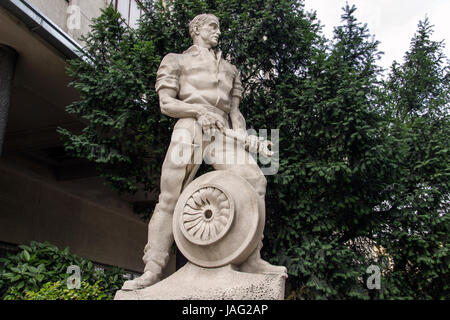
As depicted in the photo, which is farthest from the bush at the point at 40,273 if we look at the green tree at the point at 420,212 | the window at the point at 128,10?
the window at the point at 128,10

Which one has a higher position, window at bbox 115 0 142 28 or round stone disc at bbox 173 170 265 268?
window at bbox 115 0 142 28

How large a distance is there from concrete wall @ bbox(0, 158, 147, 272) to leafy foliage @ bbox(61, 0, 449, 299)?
5165 millimetres

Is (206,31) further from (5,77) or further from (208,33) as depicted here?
(5,77)

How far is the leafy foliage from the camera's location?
6.50m

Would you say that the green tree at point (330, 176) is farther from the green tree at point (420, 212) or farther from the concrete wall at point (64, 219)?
the concrete wall at point (64, 219)

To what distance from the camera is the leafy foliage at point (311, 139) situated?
256 inches

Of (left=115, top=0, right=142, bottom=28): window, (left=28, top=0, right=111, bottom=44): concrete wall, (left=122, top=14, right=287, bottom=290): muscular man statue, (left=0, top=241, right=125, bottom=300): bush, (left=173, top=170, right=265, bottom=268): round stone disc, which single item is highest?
(left=115, top=0, right=142, bottom=28): window

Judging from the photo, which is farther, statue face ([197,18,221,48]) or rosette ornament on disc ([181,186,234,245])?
statue face ([197,18,221,48])

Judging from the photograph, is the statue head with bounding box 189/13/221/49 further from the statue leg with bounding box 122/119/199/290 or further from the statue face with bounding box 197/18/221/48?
the statue leg with bounding box 122/119/199/290

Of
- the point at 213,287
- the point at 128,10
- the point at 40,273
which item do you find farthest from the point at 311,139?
the point at 128,10

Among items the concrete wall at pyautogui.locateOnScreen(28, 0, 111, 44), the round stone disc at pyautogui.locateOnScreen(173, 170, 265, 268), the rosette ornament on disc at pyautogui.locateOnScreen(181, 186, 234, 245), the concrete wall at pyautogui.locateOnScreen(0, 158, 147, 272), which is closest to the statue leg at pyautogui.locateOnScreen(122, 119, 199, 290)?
the round stone disc at pyautogui.locateOnScreen(173, 170, 265, 268)
